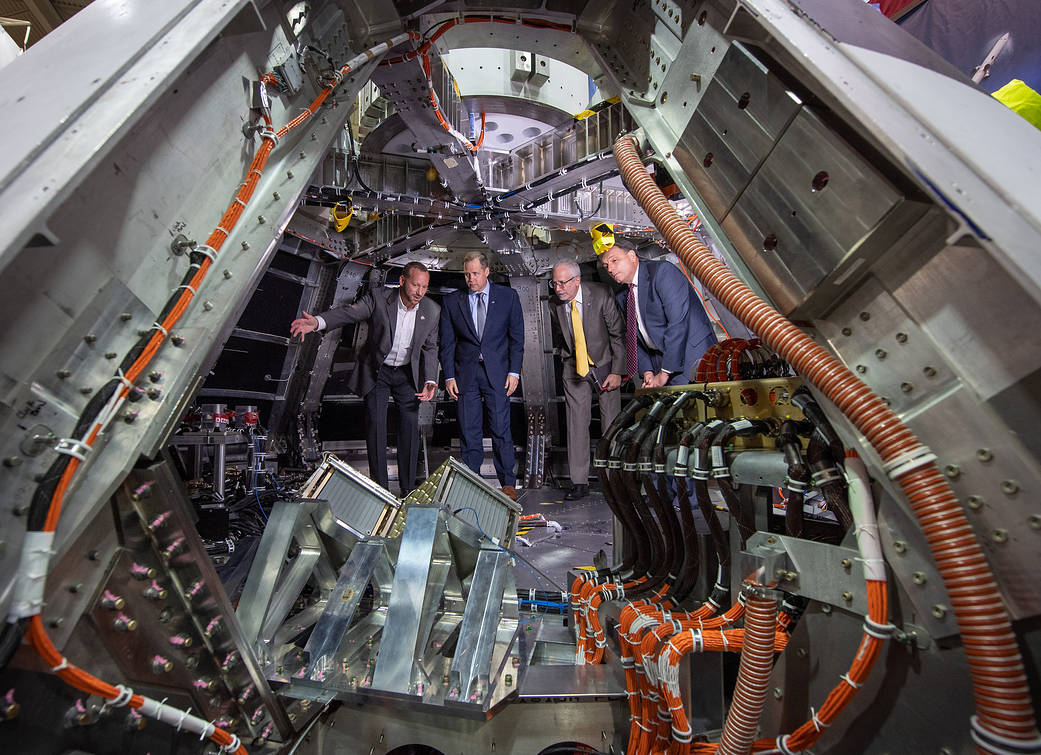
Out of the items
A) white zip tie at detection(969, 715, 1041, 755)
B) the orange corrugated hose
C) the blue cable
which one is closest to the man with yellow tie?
the blue cable

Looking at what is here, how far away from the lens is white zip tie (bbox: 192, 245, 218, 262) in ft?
5.22

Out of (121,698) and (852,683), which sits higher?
(852,683)

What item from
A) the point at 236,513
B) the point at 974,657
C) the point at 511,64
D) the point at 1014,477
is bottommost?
the point at 974,657

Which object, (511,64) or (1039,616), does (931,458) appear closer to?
(1039,616)

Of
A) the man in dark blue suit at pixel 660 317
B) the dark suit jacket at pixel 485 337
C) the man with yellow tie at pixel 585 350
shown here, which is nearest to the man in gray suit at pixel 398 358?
the dark suit jacket at pixel 485 337

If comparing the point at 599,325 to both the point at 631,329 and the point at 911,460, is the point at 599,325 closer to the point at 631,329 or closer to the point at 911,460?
the point at 631,329

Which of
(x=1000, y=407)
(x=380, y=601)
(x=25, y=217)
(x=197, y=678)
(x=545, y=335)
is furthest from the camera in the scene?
(x=545, y=335)

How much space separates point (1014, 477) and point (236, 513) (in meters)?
5.46

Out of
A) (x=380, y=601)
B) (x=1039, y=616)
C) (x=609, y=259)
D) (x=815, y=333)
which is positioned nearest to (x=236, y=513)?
(x=380, y=601)

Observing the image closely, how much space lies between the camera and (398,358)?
542cm

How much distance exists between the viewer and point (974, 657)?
1016 mm

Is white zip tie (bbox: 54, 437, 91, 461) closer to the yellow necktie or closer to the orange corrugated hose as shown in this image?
the orange corrugated hose

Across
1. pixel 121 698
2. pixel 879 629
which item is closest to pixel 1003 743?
pixel 879 629

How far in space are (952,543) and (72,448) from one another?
6.28ft
